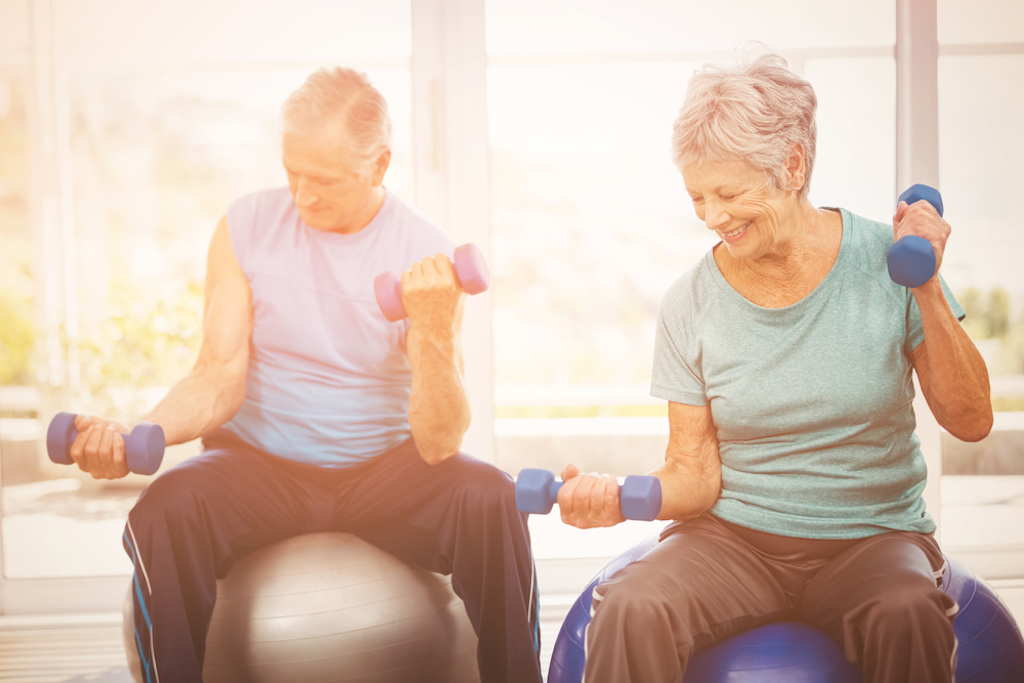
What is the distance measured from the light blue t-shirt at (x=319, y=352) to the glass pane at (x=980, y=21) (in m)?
1.76

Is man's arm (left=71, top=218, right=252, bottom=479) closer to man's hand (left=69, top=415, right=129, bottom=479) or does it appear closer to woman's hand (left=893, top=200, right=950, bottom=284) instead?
man's hand (left=69, top=415, right=129, bottom=479)

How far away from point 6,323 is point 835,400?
2.39 m

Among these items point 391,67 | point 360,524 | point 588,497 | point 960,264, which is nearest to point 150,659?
point 360,524

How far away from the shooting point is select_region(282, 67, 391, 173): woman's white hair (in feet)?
5.57

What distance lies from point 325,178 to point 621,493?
0.94 metres

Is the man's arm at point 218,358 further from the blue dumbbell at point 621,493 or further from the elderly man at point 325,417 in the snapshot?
the blue dumbbell at point 621,493

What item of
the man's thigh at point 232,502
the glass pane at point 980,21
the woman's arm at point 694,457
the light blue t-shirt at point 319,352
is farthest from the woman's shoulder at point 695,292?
the glass pane at point 980,21

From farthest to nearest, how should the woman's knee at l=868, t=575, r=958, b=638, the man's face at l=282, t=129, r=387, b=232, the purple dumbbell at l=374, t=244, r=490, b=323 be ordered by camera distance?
the man's face at l=282, t=129, r=387, b=232, the purple dumbbell at l=374, t=244, r=490, b=323, the woman's knee at l=868, t=575, r=958, b=638

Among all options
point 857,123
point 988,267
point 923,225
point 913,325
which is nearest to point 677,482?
point 913,325

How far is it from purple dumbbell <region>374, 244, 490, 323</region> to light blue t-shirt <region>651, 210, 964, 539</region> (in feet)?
1.49

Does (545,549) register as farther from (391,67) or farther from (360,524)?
(391,67)

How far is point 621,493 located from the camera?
1207 mm

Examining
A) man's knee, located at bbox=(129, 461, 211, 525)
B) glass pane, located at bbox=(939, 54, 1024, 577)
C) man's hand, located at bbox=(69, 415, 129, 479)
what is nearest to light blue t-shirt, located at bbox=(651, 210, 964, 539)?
man's knee, located at bbox=(129, 461, 211, 525)

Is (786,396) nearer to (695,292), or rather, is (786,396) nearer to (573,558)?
(695,292)
